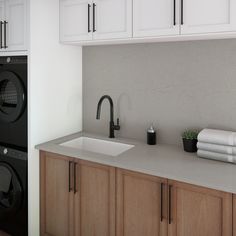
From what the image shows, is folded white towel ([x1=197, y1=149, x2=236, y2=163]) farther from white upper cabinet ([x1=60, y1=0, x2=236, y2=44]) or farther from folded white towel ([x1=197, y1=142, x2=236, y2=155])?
white upper cabinet ([x1=60, y1=0, x2=236, y2=44])

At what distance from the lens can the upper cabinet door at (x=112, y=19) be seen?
2021 millimetres

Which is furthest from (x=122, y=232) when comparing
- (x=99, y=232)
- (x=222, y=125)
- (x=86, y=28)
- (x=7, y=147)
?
(x=86, y=28)

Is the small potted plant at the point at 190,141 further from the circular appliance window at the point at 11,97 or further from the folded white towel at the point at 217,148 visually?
the circular appliance window at the point at 11,97

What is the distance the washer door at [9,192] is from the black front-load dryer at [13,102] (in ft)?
0.77

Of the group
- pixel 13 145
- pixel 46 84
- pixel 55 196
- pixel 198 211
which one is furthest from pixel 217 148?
pixel 13 145

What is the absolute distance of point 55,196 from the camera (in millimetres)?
2244

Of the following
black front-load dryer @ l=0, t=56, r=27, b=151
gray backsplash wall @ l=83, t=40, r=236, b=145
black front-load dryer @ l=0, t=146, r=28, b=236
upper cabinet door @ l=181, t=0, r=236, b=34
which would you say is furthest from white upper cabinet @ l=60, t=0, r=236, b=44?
black front-load dryer @ l=0, t=146, r=28, b=236

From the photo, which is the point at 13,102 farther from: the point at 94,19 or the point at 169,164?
the point at 169,164

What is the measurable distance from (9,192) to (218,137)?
1.82 meters

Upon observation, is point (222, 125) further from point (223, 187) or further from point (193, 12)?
point (193, 12)

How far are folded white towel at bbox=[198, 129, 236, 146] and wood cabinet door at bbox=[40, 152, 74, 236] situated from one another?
998 mm

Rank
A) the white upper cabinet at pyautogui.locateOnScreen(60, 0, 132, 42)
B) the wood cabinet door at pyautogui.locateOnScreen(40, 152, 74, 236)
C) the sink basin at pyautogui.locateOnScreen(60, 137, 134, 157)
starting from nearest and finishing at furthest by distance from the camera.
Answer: the white upper cabinet at pyautogui.locateOnScreen(60, 0, 132, 42)
the wood cabinet door at pyautogui.locateOnScreen(40, 152, 74, 236)
the sink basin at pyautogui.locateOnScreen(60, 137, 134, 157)

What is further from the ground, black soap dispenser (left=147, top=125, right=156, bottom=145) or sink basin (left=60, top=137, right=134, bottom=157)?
black soap dispenser (left=147, top=125, right=156, bottom=145)

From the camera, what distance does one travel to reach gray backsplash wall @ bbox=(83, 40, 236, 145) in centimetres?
205
